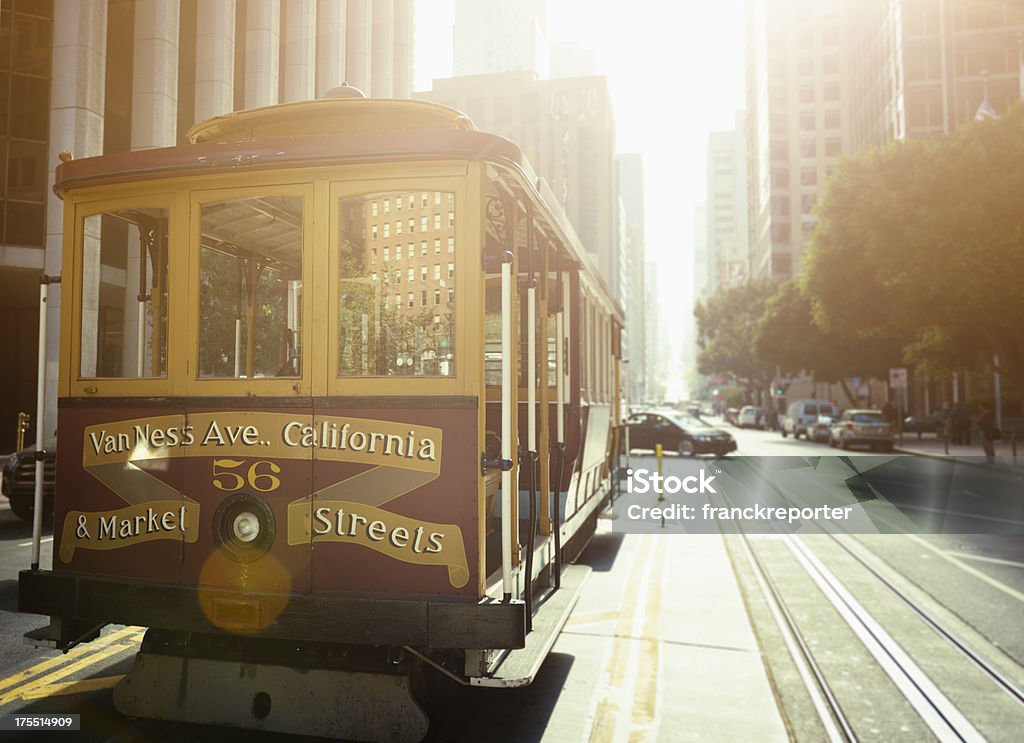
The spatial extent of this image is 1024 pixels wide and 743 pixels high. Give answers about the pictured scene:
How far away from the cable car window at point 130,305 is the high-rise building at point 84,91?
56.4 ft

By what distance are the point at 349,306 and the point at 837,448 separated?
31.5 meters

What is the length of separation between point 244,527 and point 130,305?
1328mm

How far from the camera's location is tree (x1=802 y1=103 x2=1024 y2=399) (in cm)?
2156

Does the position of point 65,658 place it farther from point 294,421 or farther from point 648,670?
point 648,670

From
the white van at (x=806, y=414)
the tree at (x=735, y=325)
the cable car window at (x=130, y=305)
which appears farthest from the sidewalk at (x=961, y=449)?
the tree at (x=735, y=325)

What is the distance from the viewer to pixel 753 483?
1788 cm

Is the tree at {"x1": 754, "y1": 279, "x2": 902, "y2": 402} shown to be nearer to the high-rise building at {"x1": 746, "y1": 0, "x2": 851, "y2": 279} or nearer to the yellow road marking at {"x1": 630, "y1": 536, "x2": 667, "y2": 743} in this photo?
the yellow road marking at {"x1": 630, "y1": 536, "x2": 667, "y2": 743}

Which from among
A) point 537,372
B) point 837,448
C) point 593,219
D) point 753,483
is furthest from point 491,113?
point 537,372

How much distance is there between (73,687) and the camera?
5000 millimetres

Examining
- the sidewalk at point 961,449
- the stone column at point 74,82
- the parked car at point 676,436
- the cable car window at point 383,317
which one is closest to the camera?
the cable car window at point 383,317

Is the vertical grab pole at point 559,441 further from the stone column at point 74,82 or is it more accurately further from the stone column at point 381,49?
the stone column at point 381,49

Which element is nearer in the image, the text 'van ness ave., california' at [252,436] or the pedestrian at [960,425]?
the text 'van ness ave., california' at [252,436]

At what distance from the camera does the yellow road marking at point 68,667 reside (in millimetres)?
4875

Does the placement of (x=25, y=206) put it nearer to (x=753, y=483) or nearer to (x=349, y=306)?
(x=753, y=483)
